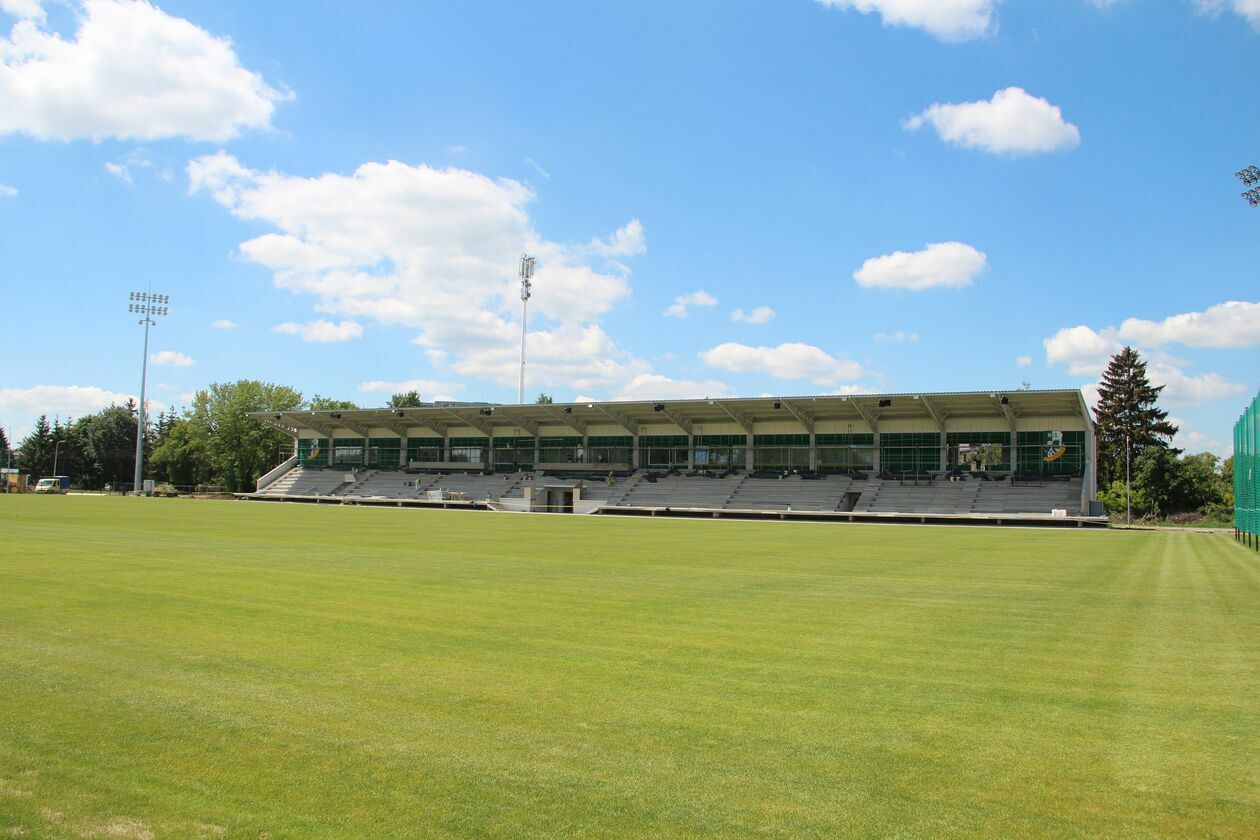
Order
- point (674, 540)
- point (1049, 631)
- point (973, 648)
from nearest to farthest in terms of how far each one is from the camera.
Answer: point (973, 648) < point (1049, 631) < point (674, 540)

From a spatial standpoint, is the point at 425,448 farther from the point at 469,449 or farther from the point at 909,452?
the point at 909,452

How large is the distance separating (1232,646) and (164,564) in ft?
53.0

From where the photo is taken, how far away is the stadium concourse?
58.3 m

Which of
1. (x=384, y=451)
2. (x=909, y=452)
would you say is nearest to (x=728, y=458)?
(x=909, y=452)

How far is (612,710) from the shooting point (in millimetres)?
6102

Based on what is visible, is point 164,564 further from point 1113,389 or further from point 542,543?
point 1113,389

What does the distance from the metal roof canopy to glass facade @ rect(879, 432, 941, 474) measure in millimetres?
1278

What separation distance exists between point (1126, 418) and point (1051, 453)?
113 ft

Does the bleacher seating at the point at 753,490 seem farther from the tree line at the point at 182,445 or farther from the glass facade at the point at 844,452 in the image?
the tree line at the point at 182,445

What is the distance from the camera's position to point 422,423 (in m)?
80.1

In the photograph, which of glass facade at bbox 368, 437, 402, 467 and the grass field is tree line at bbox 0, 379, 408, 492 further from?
the grass field

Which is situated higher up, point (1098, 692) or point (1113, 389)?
point (1113, 389)

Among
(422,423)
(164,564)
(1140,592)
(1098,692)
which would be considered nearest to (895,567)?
(1140,592)

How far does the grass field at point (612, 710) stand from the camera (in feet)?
14.2
